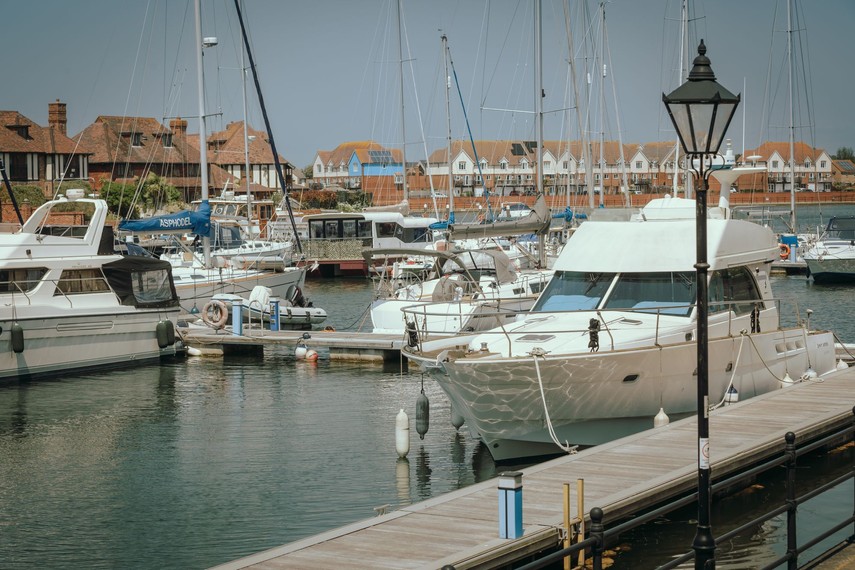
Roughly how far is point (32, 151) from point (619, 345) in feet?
253

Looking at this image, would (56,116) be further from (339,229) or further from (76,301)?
(76,301)

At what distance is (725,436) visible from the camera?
15.6m

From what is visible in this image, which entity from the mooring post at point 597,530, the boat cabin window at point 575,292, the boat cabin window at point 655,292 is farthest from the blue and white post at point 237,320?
the mooring post at point 597,530

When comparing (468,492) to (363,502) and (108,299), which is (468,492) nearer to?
(363,502)

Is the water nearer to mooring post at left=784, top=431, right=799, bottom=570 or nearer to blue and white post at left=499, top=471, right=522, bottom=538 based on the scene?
blue and white post at left=499, top=471, right=522, bottom=538

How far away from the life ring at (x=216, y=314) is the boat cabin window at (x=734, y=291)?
1830cm

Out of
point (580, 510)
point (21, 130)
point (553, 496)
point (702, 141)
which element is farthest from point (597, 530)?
point (21, 130)

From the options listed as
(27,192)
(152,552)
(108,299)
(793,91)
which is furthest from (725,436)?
(27,192)

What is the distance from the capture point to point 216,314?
113ft

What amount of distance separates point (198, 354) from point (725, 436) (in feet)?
67.7

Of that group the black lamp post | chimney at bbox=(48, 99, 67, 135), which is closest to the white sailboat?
the black lamp post

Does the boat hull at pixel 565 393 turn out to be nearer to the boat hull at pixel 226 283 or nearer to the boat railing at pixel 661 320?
the boat railing at pixel 661 320

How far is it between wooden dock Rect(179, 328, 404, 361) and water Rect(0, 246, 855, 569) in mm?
447

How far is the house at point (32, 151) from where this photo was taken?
8475 centimetres
